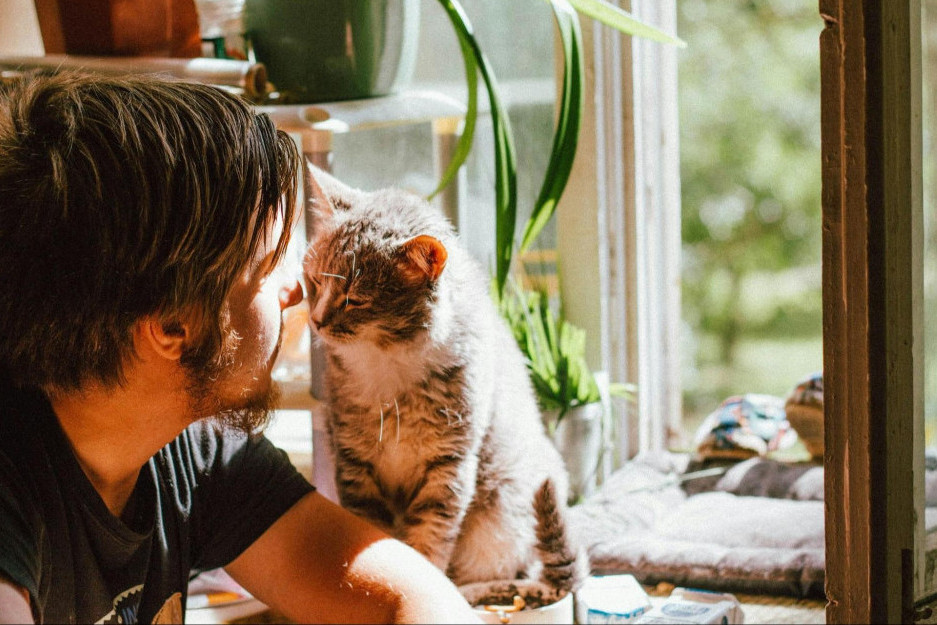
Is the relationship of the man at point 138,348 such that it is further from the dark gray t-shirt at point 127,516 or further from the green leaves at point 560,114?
the green leaves at point 560,114

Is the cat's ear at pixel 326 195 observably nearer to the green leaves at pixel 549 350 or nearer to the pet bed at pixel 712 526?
the green leaves at pixel 549 350

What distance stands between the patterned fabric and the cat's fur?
2.22 ft

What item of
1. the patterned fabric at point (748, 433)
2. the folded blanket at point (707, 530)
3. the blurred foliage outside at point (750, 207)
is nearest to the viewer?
the folded blanket at point (707, 530)

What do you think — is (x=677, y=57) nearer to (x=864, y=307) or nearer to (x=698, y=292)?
(x=864, y=307)

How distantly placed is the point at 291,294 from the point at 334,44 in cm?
31

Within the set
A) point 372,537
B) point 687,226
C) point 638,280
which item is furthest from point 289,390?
point 687,226

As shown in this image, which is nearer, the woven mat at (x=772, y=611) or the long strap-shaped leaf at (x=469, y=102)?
the long strap-shaped leaf at (x=469, y=102)

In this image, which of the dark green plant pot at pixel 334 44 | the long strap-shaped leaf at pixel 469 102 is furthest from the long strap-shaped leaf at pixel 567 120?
the dark green plant pot at pixel 334 44

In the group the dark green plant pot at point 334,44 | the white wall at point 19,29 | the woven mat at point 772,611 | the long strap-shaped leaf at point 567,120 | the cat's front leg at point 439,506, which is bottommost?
the woven mat at point 772,611

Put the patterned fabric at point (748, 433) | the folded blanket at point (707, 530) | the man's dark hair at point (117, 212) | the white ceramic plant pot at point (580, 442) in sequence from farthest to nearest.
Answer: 1. the patterned fabric at point (748, 433)
2. the white ceramic plant pot at point (580, 442)
3. the folded blanket at point (707, 530)
4. the man's dark hair at point (117, 212)

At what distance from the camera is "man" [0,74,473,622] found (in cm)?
78

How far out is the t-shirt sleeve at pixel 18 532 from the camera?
753 millimetres

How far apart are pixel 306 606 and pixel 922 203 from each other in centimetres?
79

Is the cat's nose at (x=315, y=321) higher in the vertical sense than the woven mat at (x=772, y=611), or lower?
higher
